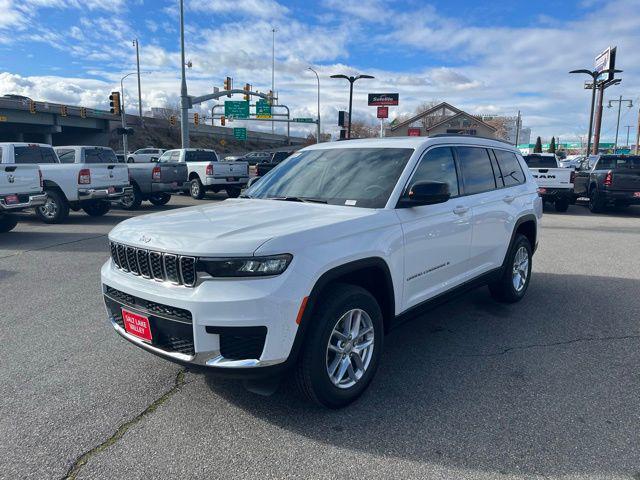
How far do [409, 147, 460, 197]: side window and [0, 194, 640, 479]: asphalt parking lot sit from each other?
150 cm

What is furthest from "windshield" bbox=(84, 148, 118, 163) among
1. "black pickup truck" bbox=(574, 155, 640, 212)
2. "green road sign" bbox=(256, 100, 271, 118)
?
"green road sign" bbox=(256, 100, 271, 118)

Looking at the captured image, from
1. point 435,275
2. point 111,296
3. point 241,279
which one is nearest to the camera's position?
point 241,279

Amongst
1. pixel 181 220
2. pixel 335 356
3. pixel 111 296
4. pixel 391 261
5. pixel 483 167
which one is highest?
pixel 483 167

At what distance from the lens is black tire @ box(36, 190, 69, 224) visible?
12469 millimetres

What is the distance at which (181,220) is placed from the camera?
3492mm

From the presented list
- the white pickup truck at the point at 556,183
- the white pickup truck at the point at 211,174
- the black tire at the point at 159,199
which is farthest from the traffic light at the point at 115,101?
the white pickup truck at the point at 556,183

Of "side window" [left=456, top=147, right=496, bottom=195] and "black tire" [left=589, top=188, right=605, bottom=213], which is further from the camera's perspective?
"black tire" [left=589, top=188, right=605, bottom=213]

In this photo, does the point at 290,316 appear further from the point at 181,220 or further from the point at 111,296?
the point at 111,296

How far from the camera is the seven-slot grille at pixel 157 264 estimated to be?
2.93 meters

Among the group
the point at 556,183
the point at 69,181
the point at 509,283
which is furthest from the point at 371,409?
the point at 556,183

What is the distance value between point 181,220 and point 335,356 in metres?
1.45

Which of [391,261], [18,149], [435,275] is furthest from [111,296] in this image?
[18,149]

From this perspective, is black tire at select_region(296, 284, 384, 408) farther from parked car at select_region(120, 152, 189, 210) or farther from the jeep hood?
parked car at select_region(120, 152, 189, 210)

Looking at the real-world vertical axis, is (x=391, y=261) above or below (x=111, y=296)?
above
